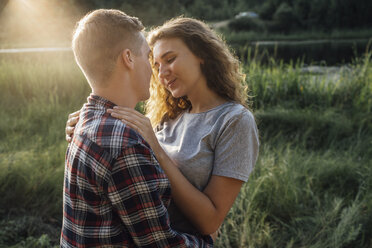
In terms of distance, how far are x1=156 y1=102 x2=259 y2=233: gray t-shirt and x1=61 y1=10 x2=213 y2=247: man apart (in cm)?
32

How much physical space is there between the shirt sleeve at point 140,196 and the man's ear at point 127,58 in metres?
0.32

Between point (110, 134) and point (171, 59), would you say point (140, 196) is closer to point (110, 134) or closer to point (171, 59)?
point (110, 134)

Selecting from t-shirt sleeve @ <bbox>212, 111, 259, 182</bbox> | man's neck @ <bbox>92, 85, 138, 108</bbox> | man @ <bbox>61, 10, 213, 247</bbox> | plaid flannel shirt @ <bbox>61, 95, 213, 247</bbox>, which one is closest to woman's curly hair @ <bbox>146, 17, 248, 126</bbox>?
t-shirt sleeve @ <bbox>212, 111, 259, 182</bbox>

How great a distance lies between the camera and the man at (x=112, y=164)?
1070 millimetres

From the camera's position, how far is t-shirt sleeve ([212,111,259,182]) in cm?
144

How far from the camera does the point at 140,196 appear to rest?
1.08m

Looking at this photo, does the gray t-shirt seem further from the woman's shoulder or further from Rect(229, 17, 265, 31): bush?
Rect(229, 17, 265, 31): bush

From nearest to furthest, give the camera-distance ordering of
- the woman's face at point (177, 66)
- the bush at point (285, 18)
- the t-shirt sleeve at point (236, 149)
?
the t-shirt sleeve at point (236, 149) → the woman's face at point (177, 66) → the bush at point (285, 18)

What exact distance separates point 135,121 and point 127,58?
0.23 m

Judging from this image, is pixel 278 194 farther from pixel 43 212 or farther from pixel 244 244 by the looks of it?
pixel 43 212

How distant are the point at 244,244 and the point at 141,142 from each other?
1.73 m

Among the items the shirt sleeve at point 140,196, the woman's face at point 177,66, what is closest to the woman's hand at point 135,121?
the shirt sleeve at point 140,196

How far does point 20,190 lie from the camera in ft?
9.72

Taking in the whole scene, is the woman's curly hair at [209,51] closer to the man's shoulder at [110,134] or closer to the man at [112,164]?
the man at [112,164]
